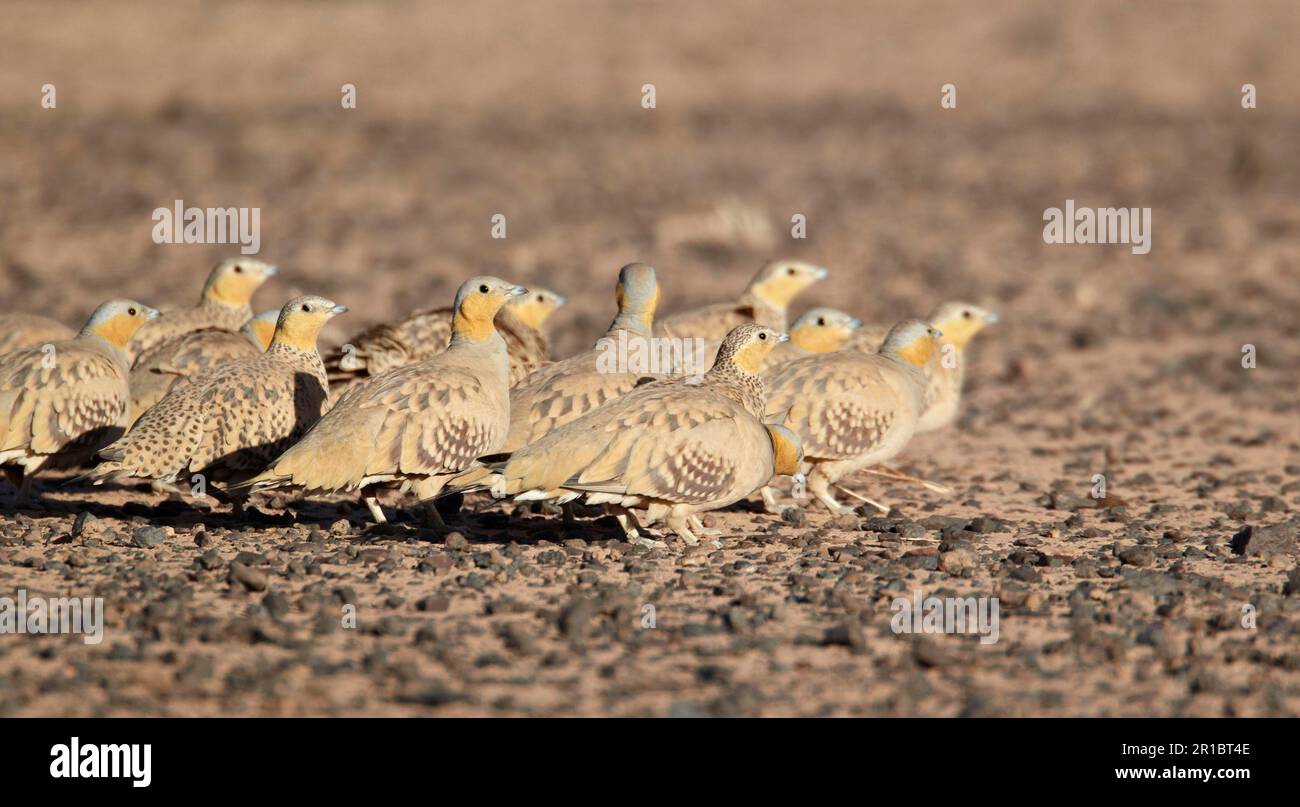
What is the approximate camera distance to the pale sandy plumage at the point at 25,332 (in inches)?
381

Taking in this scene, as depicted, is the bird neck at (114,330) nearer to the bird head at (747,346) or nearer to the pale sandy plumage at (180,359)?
the pale sandy plumage at (180,359)

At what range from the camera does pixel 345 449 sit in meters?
7.71

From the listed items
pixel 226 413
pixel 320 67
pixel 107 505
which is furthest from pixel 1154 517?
pixel 320 67

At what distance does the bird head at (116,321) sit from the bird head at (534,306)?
8.40ft

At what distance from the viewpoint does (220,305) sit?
10938 mm

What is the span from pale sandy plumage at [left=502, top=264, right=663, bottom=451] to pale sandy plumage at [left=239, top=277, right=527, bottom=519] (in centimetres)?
23

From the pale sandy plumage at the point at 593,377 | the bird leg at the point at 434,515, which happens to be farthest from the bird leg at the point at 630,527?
the bird leg at the point at 434,515

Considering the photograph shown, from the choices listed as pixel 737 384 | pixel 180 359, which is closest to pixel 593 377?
pixel 737 384

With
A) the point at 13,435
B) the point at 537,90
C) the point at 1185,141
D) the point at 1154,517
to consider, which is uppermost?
the point at 537,90

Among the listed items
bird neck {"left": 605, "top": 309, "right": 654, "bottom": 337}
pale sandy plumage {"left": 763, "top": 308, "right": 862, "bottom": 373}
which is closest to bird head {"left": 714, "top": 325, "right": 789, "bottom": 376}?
bird neck {"left": 605, "top": 309, "right": 654, "bottom": 337}

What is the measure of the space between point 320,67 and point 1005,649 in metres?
29.2

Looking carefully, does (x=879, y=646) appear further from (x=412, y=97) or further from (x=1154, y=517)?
(x=412, y=97)

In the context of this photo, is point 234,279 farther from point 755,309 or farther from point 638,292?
point 755,309

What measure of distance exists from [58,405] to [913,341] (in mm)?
4971
